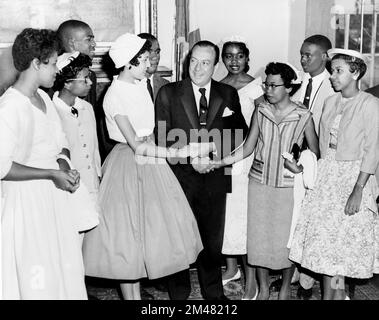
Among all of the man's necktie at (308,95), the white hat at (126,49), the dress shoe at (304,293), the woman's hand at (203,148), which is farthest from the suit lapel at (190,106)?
the dress shoe at (304,293)

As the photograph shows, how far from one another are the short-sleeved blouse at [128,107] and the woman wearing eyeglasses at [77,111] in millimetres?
228

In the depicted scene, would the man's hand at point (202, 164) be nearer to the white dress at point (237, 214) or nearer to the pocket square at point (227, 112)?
the pocket square at point (227, 112)

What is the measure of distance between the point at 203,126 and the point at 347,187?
0.97 meters

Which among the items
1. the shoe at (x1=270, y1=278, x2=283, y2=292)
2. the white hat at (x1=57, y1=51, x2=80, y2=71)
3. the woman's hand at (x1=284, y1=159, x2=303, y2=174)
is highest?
the white hat at (x1=57, y1=51, x2=80, y2=71)

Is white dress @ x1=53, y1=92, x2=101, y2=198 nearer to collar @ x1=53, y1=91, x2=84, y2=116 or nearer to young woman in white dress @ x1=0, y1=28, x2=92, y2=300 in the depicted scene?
collar @ x1=53, y1=91, x2=84, y2=116

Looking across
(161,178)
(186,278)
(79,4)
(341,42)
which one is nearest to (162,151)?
(161,178)

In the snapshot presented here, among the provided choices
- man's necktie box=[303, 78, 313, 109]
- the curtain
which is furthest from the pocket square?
the curtain

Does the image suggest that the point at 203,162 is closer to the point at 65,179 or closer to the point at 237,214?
the point at 237,214

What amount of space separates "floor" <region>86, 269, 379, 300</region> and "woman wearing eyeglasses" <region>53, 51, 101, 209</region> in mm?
952

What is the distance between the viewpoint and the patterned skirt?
3.39m

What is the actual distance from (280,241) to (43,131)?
1.70 meters

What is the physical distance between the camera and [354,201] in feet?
11.0

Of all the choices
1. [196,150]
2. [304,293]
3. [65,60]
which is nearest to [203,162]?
[196,150]

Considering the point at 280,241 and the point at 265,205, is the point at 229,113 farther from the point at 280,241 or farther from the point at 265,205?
the point at 280,241
